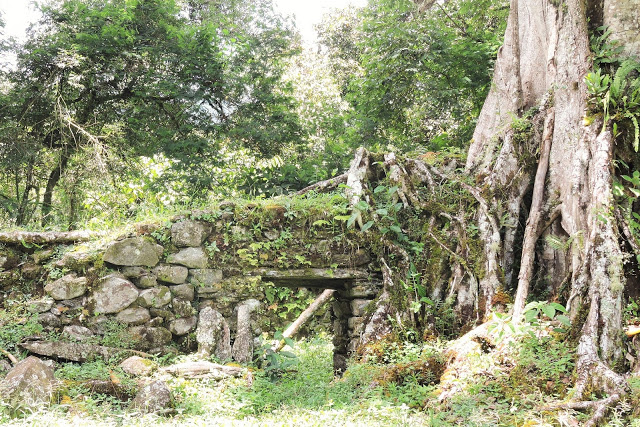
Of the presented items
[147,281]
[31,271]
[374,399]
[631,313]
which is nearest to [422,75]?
[631,313]

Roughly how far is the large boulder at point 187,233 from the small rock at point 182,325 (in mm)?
851

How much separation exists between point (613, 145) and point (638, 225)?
79cm

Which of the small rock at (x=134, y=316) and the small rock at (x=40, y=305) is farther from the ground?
the small rock at (x=40, y=305)

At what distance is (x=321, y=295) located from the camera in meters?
8.74

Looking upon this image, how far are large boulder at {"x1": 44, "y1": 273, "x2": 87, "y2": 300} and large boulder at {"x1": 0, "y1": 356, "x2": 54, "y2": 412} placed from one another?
60.7 inches

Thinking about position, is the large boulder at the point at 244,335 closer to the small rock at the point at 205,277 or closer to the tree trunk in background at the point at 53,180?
the small rock at the point at 205,277

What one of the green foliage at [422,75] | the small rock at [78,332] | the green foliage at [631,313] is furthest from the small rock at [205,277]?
the green foliage at [631,313]

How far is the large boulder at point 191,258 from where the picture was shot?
5645mm

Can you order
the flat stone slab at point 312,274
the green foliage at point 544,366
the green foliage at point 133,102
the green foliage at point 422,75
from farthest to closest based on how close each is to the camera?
the green foliage at point 422,75, the green foliage at point 133,102, the flat stone slab at point 312,274, the green foliage at point 544,366

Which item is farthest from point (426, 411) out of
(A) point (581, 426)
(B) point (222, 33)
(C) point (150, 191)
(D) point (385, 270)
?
(B) point (222, 33)

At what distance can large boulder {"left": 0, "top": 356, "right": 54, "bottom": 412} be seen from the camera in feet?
11.0

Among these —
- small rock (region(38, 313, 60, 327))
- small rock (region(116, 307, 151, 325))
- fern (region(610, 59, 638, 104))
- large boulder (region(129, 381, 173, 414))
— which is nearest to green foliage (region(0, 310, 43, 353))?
small rock (region(38, 313, 60, 327))

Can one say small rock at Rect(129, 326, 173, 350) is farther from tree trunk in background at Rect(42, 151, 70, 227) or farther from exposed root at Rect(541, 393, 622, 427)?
tree trunk in background at Rect(42, 151, 70, 227)

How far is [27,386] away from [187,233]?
8.15 feet
